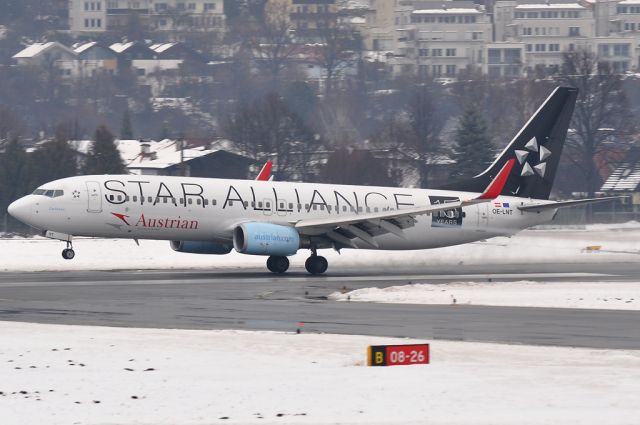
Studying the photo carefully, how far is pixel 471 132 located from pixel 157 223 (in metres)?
60.5

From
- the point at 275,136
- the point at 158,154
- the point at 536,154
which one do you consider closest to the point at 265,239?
the point at 536,154

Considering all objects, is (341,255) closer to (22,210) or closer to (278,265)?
(278,265)

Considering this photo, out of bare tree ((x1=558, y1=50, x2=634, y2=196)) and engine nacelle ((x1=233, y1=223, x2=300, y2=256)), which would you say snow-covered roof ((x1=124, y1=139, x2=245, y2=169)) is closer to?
bare tree ((x1=558, y1=50, x2=634, y2=196))

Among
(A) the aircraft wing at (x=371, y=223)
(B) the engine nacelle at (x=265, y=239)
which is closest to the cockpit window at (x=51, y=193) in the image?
(B) the engine nacelle at (x=265, y=239)

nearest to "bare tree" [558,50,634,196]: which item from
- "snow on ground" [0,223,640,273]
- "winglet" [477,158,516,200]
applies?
"snow on ground" [0,223,640,273]

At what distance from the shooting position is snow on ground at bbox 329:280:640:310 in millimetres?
31688

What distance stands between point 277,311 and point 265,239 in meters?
12.4

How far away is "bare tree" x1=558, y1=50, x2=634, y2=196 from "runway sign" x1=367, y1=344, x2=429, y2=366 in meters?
86.2

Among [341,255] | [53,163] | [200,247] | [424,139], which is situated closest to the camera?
[200,247]

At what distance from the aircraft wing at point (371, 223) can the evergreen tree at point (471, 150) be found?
171 ft

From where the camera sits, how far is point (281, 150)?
349 feet

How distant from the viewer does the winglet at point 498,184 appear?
43312 millimetres

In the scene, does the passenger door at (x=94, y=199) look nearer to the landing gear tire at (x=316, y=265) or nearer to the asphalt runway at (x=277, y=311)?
the asphalt runway at (x=277, y=311)

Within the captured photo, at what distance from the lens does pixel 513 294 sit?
33.8m
